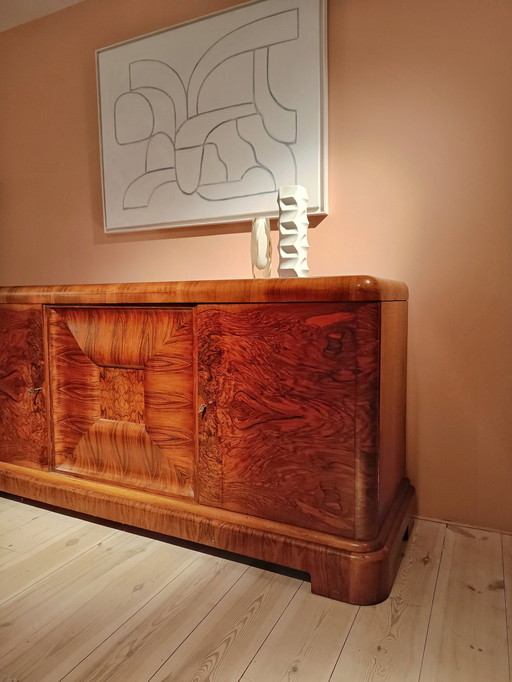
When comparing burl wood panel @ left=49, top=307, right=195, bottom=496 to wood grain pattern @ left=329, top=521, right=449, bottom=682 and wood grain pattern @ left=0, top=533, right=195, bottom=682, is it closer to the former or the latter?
wood grain pattern @ left=0, top=533, right=195, bottom=682

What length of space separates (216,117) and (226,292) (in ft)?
3.05

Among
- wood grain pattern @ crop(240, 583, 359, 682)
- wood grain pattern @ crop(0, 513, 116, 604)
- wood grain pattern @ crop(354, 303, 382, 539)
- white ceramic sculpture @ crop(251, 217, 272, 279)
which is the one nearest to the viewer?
wood grain pattern @ crop(240, 583, 359, 682)

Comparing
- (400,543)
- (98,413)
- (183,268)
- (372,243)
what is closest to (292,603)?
(400,543)

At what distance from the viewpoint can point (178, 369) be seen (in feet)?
4.67

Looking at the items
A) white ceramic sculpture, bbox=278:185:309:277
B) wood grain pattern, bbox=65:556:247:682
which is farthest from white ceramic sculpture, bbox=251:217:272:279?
wood grain pattern, bbox=65:556:247:682

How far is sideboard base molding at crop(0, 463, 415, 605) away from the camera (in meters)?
1.18

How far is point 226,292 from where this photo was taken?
51.3 inches

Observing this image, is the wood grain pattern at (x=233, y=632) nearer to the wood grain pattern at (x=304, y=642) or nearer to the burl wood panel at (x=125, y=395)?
the wood grain pattern at (x=304, y=642)

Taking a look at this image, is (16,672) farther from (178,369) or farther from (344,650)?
(178,369)

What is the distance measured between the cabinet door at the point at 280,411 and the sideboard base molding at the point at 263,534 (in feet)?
0.16

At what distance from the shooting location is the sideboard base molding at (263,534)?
3.87ft

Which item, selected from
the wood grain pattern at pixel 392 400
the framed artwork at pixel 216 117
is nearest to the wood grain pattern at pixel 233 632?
the wood grain pattern at pixel 392 400

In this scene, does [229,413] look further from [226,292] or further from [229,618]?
[229,618]

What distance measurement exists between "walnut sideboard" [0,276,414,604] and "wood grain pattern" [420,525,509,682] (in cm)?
15
